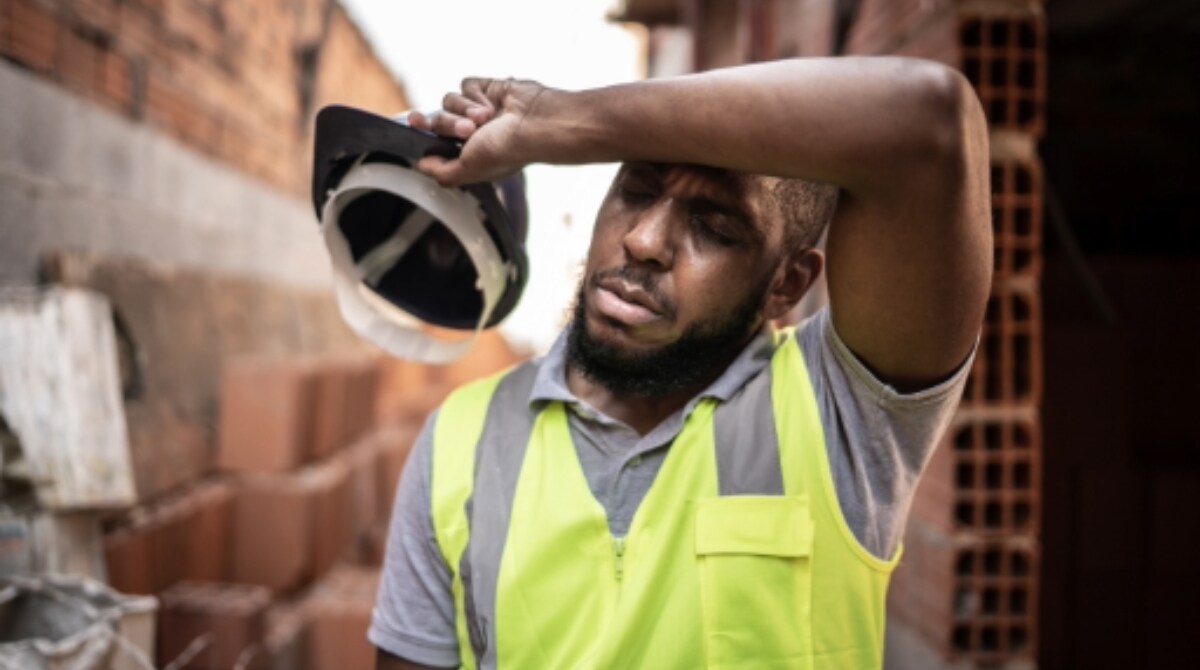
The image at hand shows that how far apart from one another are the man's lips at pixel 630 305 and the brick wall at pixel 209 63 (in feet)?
6.36

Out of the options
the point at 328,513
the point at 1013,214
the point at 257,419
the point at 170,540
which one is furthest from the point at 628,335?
the point at 328,513

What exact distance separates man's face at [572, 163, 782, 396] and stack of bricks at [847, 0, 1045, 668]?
1322 mm

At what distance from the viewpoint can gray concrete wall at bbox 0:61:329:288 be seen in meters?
2.44

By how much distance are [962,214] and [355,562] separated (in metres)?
3.94

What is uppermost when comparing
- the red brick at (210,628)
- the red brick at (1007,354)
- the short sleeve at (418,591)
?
the red brick at (1007,354)

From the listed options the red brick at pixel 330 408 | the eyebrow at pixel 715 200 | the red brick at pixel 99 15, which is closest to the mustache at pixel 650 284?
the eyebrow at pixel 715 200

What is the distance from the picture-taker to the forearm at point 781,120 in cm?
110

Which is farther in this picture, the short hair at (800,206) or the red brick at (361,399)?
the red brick at (361,399)

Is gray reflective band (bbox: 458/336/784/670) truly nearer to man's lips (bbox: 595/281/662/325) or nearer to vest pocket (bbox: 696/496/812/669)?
vest pocket (bbox: 696/496/812/669)

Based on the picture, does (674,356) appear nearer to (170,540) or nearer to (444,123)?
(444,123)

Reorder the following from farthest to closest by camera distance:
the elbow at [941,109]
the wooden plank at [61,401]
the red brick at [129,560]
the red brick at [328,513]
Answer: the red brick at [328,513] → the red brick at [129,560] → the wooden plank at [61,401] → the elbow at [941,109]

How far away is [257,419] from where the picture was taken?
3609 mm

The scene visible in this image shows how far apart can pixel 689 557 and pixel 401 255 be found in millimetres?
829

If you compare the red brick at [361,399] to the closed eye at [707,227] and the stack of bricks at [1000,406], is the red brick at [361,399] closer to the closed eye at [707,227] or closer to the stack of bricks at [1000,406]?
the stack of bricks at [1000,406]
